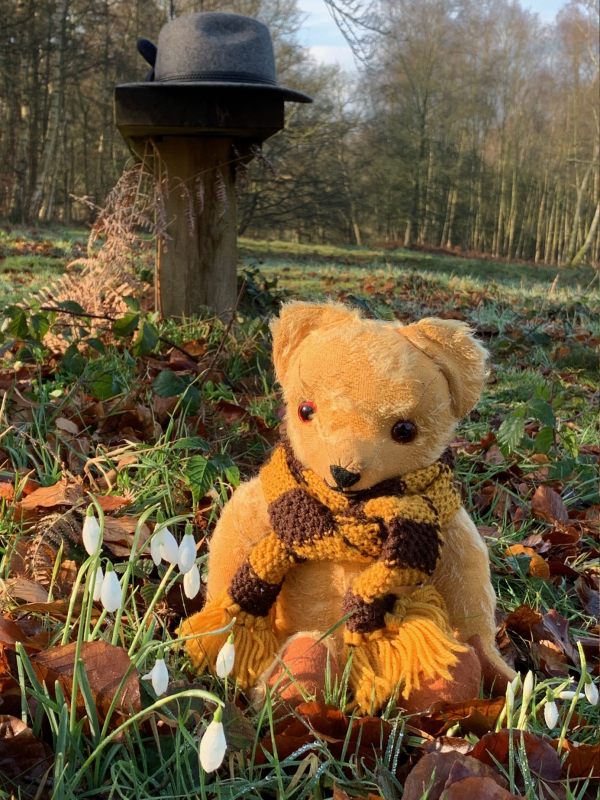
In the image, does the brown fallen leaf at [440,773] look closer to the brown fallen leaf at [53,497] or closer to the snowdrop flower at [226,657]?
the snowdrop flower at [226,657]

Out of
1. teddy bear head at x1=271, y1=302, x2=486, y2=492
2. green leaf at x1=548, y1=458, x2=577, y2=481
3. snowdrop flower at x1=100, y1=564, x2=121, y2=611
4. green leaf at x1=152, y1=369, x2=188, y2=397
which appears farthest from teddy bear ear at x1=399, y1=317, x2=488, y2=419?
green leaf at x1=548, y1=458, x2=577, y2=481

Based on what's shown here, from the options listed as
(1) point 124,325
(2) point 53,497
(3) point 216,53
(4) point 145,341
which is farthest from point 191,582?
(3) point 216,53

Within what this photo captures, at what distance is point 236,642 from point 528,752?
59 cm

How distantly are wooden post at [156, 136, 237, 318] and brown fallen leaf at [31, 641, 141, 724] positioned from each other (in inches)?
117

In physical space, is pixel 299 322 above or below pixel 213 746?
above

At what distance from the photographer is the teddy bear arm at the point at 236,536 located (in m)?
1.55

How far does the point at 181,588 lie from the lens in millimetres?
1880

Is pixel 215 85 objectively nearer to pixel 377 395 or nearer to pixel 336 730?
pixel 377 395

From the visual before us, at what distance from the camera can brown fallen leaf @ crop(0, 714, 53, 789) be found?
1191 millimetres

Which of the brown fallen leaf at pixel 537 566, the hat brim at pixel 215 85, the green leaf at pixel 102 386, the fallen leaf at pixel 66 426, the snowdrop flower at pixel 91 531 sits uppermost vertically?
the hat brim at pixel 215 85

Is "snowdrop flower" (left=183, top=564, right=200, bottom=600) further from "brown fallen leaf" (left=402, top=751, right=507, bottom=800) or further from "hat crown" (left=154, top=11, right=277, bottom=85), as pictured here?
"hat crown" (left=154, top=11, right=277, bottom=85)

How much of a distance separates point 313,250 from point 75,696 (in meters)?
17.3

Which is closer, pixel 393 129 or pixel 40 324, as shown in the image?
pixel 40 324

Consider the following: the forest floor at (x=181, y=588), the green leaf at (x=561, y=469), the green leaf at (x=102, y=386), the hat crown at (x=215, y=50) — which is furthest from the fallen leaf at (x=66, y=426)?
the hat crown at (x=215, y=50)
